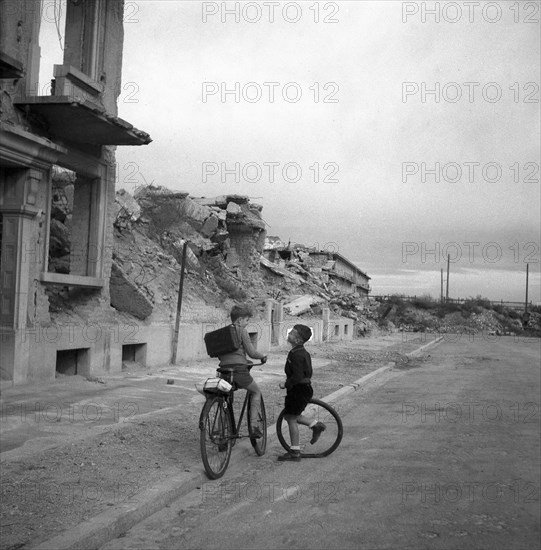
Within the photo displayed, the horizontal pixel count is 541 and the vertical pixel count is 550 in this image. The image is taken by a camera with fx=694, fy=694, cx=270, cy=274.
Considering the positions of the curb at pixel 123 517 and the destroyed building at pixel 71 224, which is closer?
the curb at pixel 123 517

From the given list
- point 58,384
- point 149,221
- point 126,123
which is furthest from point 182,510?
point 149,221

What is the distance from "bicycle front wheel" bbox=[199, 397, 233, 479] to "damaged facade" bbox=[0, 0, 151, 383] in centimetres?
565

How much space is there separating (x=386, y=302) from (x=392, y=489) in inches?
3414

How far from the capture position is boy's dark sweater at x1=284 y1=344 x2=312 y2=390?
746 cm

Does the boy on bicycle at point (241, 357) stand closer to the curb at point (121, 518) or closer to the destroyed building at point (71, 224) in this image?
the curb at point (121, 518)

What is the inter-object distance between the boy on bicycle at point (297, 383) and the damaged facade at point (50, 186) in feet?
18.7

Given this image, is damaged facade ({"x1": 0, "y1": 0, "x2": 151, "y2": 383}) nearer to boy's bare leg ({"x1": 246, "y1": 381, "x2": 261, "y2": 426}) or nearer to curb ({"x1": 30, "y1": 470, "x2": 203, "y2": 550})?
boy's bare leg ({"x1": 246, "y1": 381, "x2": 261, "y2": 426})

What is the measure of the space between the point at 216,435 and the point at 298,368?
120cm

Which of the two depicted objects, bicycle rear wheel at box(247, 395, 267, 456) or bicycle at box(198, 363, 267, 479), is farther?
bicycle rear wheel at box(247, 395, 267, 456)

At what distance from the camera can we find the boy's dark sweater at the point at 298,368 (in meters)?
7.46

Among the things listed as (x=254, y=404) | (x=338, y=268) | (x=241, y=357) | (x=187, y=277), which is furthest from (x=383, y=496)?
(x=338, y=268)

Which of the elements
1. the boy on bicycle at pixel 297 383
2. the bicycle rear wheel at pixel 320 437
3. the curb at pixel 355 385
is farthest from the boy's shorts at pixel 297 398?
the curb at pixel 355 385

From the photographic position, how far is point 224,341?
726 centimetres

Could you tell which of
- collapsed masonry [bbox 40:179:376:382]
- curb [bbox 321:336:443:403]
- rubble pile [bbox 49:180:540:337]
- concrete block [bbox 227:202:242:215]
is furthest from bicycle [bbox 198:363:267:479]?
concrete block [bbox 227:202:242:215]
